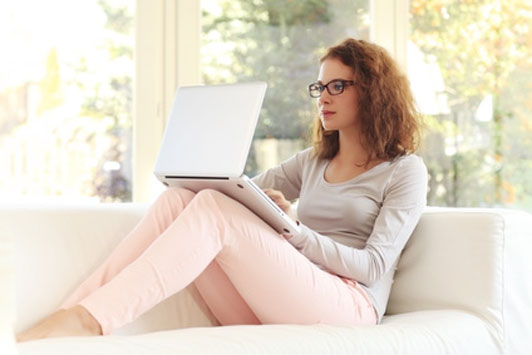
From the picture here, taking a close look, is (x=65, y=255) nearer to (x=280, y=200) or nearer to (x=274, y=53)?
(x=280, y=200)

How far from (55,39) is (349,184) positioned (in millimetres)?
1649

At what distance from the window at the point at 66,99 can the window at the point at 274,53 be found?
36 centimetres

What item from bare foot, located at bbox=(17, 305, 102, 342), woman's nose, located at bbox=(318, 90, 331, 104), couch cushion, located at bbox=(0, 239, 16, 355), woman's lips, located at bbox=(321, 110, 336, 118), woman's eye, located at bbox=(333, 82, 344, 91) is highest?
woman's eye, located at bbox=(333, 82, 344, 91)

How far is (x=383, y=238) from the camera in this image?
6.37 feet

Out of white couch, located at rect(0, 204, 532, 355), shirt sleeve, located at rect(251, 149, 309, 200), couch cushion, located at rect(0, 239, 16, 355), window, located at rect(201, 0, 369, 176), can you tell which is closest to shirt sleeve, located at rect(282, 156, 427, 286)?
white couch, located at rect(0, 204, 532, 355)

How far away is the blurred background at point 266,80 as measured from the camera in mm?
3227

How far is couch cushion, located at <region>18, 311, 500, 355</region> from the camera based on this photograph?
149 centimetres

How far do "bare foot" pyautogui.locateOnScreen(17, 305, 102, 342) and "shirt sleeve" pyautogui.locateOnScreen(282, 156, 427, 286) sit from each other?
51 centimetres

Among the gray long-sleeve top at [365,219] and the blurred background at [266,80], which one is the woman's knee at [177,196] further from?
the blurred background at [266,80]

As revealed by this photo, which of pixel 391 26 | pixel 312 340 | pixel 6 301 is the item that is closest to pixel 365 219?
pixel 312 340

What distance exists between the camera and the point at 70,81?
129 inches

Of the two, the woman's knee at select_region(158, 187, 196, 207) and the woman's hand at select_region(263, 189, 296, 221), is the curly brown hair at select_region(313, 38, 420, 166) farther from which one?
the woman's knee at select_region(158, 187, 196, 207)

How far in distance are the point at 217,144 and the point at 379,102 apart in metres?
0.56

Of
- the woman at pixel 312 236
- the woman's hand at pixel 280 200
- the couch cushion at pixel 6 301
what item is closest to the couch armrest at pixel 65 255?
the woman at pixel 312 236
